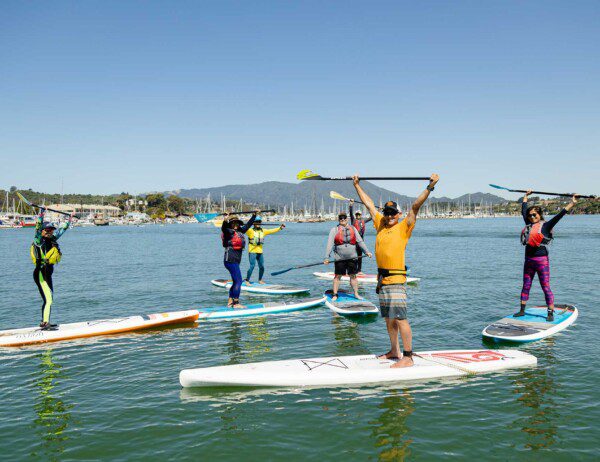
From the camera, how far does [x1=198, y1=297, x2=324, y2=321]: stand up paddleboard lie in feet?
38.8

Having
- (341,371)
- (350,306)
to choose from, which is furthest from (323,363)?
(350,306)

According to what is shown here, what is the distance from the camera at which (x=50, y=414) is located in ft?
19.9

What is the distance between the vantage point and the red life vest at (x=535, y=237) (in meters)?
9.46

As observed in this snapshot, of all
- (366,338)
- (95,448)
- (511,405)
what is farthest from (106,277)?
(511,405)

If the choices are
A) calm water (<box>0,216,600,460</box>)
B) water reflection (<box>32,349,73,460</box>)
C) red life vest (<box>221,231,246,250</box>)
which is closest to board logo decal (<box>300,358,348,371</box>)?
calm water (<box>0,216,600,460</box>)

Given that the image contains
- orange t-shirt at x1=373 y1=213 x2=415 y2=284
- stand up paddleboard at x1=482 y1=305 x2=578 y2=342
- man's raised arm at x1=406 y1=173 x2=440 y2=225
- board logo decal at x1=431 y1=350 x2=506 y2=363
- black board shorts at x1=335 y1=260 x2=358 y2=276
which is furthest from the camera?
black board shorts at x1=335 y1=260 x2=358 y2=276

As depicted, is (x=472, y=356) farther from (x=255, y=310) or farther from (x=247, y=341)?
(x=255, y=310)

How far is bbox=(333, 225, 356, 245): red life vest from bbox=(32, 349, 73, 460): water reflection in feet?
24.9

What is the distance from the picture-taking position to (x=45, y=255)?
31.4 feet

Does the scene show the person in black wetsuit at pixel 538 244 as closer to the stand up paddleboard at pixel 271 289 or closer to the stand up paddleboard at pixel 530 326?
the stand up paddleboard at pixel 530 326

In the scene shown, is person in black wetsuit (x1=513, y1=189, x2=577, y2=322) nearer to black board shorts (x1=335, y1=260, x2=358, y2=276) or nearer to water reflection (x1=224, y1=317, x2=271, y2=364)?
black board shorts (x1=335, y1=260, x2=358, y2=276)

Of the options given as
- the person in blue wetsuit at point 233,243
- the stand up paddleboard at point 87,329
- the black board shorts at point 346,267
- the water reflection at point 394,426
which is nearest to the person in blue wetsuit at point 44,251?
the stand up paddleboard at point 87,329

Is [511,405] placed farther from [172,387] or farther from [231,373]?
[172,387]

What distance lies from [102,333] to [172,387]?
4219 millimetres
